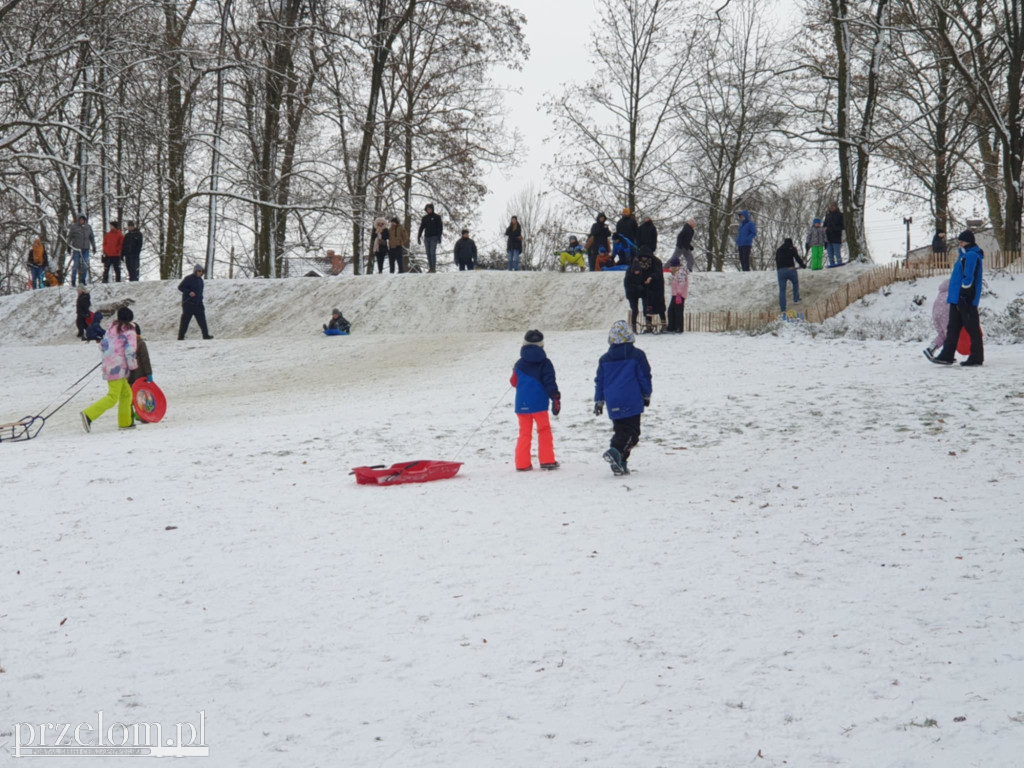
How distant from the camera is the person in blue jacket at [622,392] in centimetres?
933

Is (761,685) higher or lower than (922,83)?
lower

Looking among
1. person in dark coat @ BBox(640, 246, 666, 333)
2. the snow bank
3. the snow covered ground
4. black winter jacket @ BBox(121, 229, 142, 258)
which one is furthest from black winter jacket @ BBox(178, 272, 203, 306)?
the snow bank

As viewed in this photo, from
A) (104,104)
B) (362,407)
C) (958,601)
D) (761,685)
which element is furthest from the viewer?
(104,104)

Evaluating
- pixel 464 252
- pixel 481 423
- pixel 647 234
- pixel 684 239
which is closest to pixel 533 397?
pixel 481 423

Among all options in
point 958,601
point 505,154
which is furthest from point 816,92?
point 958,601

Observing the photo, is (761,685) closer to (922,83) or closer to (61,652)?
(61,652)

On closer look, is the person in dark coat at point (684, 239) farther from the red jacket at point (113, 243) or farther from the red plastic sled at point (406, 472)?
the red jacket at point (113, 243)

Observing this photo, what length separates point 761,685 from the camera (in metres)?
4.86

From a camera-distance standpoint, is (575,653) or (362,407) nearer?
(575,653)

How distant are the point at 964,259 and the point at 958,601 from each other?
9.07 m

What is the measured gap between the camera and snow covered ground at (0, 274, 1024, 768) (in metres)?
4.54

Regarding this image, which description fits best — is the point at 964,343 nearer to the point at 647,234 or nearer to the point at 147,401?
the point at 647,234

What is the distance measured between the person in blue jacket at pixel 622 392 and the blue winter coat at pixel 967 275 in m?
6.41

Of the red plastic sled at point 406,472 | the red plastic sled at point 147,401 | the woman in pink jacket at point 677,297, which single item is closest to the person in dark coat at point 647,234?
the woman in pink jacket at point 677,297
